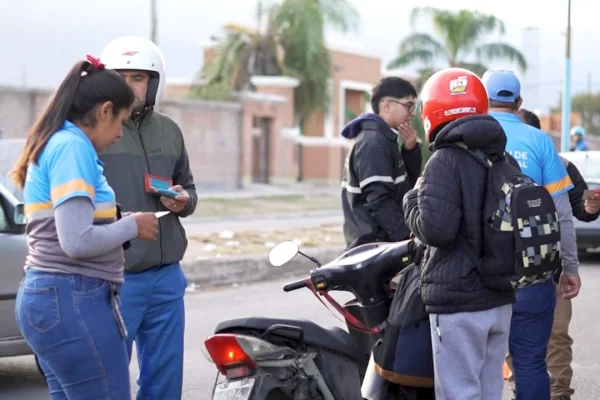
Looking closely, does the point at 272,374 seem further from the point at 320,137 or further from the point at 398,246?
the point at 320,137

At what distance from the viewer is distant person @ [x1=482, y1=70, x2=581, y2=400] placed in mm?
4793

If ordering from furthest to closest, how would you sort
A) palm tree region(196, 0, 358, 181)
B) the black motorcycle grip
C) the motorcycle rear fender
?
palm tree region(196, 0, 358, 181), the black motorcycle grip, the motorcycle rear fender

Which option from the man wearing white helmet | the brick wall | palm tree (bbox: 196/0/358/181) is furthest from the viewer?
palm tree (bbox: 196/0/358/181)

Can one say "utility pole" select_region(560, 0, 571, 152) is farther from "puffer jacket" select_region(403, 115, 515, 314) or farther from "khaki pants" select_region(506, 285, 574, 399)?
"puffer jacket" select_region(403, 115, 515, 314)

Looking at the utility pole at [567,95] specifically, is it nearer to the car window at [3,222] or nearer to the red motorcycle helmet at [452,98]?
the car window at [3,222]

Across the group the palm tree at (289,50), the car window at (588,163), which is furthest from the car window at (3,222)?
the palm tree at (289,50)

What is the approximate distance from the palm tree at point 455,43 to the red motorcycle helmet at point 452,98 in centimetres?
3984

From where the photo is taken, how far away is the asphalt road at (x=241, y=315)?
6.81 metres

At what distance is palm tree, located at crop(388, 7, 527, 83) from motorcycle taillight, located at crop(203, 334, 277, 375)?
40416 mm

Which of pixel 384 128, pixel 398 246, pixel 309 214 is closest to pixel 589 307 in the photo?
pixel 384 128

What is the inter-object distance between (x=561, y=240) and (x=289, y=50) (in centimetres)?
→ 3912

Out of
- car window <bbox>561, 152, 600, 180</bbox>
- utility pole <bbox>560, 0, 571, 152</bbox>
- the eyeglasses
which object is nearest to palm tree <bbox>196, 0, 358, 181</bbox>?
utility pole <bbox>560, 0, 571, 152</bbox>

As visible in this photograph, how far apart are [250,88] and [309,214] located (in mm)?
16473

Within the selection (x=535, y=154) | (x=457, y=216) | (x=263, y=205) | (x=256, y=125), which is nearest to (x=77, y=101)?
(x=457, y=216)
